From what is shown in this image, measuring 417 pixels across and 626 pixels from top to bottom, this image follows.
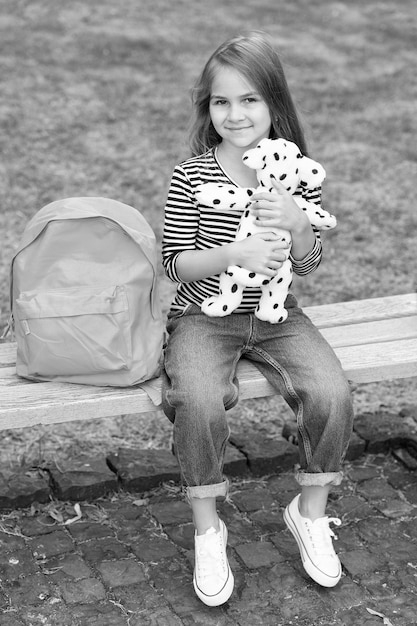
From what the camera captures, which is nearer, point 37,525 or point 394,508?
point 37,525

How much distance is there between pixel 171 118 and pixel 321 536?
4.58 m

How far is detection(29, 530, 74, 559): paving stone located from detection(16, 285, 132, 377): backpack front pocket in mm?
648

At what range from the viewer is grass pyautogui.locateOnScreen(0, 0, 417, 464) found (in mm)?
5113

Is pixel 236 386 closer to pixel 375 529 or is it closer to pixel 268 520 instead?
pixel 268 520

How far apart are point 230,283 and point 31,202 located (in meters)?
2.97

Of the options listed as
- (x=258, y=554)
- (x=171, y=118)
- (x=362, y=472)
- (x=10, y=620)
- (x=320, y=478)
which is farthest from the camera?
(x=171, y=118)

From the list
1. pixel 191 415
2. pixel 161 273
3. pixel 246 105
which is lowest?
pixel 161 273

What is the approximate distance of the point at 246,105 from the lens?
3125 mm

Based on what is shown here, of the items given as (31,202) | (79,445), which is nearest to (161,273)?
(31,202)

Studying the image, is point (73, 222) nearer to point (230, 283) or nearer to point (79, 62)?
point (230, 283)

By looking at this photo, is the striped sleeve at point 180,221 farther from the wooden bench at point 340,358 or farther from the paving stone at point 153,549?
the paving stone at point 153,549

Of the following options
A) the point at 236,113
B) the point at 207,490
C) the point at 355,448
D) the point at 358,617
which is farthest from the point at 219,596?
the point at 236,113

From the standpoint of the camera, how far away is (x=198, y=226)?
10.4ft

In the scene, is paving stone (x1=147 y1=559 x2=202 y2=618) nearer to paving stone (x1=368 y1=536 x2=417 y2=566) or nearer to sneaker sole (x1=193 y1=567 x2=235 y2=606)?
sneaker sole (x1=193 y1=567 x2=235 y2=606)
